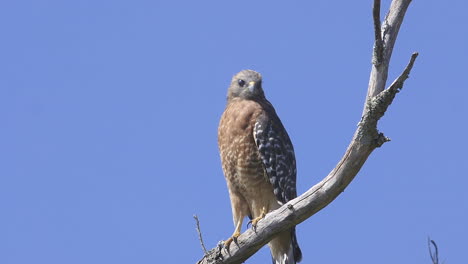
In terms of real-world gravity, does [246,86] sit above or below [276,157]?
above

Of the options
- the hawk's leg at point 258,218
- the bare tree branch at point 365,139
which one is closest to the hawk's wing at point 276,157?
the hawk's leg at point 258,218

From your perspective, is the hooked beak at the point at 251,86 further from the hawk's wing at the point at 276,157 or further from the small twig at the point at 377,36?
the small twig at the point at 377,36

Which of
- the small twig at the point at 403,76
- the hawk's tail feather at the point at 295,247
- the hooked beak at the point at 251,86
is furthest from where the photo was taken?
the hooked beak at the point at 251,86

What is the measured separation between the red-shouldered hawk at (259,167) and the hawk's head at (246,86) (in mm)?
394

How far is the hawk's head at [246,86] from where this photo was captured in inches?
347

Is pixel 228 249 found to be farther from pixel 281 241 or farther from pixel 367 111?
pixel 367 111

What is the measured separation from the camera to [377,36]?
5.38 metres

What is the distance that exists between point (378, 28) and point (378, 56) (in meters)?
0.20

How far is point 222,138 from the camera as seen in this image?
8344 millimetres

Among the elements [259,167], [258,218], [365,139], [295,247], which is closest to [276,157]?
[259,167]

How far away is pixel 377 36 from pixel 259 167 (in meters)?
2.93

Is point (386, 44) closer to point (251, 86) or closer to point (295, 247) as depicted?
point (295, 247)

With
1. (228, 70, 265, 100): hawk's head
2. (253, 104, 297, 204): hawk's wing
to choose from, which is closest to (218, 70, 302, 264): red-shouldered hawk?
(253, 104, 297, 204): hawk's wing

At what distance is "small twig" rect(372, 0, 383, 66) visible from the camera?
17.2 ft
